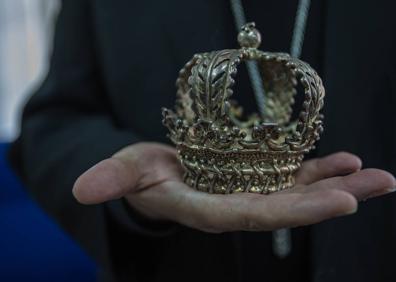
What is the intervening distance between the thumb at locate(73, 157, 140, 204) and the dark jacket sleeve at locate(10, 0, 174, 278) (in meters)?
0.24

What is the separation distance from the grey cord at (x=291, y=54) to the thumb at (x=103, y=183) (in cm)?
22

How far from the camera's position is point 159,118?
827 millimetres

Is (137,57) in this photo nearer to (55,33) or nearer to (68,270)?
(55,33)

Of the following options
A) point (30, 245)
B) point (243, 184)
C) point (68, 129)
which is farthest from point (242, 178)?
point (30, 245)

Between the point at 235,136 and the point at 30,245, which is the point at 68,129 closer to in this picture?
the point at 235,136

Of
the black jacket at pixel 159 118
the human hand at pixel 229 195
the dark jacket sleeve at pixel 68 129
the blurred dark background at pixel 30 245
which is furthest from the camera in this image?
the blurred dark background at pixel 30 245

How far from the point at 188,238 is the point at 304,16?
0.33 metres

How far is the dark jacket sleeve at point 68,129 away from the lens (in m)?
0.86

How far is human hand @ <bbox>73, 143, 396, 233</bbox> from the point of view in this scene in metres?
0.49

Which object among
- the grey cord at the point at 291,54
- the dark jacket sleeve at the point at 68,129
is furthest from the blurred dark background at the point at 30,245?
the grey cord at the point at 291,54

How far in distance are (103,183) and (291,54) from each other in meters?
0.28

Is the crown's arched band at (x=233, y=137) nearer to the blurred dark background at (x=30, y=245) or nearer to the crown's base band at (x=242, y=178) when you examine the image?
the crown's base band at (x=242, y=178)

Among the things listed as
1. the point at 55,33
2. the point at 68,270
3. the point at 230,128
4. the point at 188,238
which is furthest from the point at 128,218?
the point at 68,270

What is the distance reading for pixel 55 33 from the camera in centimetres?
104
